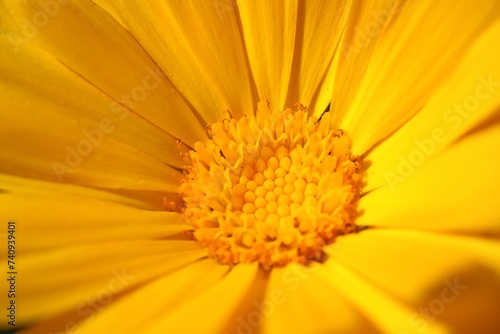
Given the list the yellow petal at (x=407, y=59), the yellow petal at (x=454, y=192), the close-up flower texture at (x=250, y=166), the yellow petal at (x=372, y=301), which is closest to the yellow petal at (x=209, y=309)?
the close-up flower texture at (x=250, y=166)

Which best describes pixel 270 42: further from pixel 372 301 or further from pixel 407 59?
pixel 372 301

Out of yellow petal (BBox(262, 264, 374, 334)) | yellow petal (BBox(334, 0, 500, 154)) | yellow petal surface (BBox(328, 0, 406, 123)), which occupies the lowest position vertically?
yellow petal (BBox(262, 264, 374, 334))

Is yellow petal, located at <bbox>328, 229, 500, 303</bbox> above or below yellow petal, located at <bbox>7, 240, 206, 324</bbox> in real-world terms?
below

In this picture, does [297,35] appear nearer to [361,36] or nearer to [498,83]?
[361,36]

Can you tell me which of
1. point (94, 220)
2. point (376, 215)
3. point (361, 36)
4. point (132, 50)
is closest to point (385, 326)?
point (376, 215)

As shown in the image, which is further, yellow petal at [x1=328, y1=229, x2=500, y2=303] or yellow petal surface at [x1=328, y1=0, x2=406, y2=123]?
yellow petal surface at [x1=328, y1=0, x2=406, y2=123]

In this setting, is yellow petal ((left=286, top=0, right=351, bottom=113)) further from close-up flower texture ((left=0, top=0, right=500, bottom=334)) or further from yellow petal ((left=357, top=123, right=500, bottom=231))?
yellow petal ((left=357, top=123, right=500, bottom=231))

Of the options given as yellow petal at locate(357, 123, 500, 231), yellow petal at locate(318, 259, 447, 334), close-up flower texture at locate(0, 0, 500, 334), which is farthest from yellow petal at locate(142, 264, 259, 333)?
yellow petal at locate(357, 123, 500, 231)
